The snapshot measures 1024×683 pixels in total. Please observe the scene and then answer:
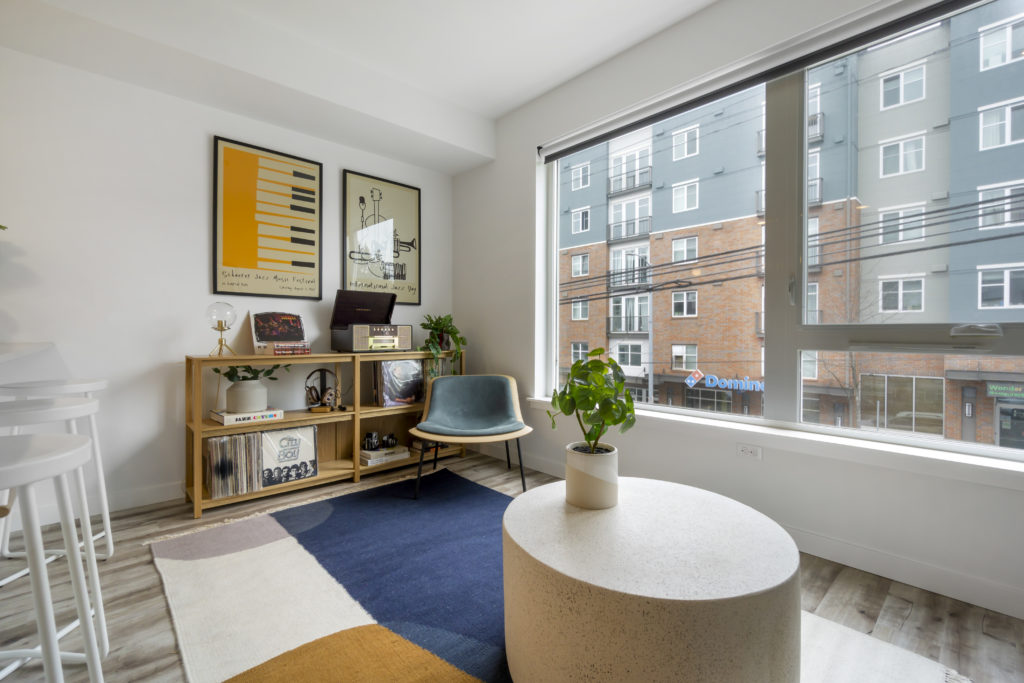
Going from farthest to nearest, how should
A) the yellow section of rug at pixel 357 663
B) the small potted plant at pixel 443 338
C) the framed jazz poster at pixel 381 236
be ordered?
the small potted plant at pixel 443 338
the framed jazz poster at pixel 381 236
the yellow section of rug at pixel 357 663

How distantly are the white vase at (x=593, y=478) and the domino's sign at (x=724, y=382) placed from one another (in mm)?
1317

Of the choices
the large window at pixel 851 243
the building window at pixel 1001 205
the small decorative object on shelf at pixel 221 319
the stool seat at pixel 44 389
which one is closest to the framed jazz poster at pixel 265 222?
the small decorative object on shelf at pixel 221 319

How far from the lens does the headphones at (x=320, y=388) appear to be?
3.03m

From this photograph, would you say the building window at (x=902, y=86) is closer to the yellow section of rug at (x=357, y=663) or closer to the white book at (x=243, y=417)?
the yellow section of rug at (x=357, y=663)

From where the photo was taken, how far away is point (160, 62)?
90.7 inches

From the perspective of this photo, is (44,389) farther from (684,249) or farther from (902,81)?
(902,81)

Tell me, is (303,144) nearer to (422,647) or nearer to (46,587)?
(46,587)

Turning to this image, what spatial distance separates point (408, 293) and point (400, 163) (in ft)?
3.53

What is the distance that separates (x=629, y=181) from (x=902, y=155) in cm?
137

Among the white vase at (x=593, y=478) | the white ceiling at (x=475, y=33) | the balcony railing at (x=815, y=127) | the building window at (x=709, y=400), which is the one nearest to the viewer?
the white vase at (x=593, y=478)

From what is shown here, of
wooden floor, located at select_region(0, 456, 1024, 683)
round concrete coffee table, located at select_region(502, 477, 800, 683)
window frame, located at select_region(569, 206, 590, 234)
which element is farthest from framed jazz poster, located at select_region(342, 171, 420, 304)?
round concrete coffee table, located at select_region(502, 477, 800, 683)

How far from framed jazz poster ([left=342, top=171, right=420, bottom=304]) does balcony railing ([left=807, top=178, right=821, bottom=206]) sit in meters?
2.76

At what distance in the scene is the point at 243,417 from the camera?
2559 mm

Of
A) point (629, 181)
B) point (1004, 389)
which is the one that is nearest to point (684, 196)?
point (629, 181)
